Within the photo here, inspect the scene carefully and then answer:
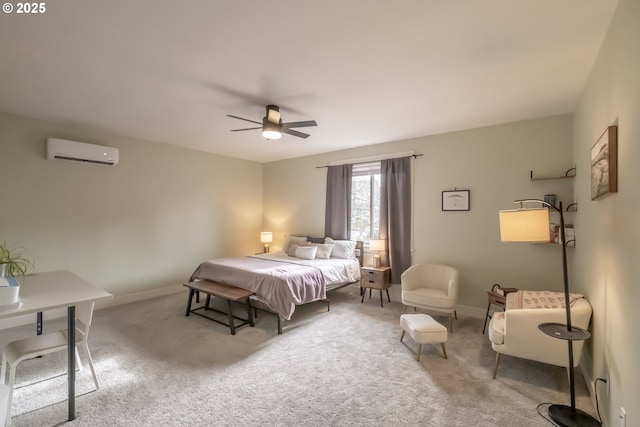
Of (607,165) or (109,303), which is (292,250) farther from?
(607,165)

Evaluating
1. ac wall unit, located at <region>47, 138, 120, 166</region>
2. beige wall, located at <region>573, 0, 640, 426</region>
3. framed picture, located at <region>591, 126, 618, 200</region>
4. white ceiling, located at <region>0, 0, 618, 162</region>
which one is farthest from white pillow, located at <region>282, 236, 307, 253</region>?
framed picture, located at <region>591, 126, 618, 200</region>

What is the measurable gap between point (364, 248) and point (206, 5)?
14.0 ft

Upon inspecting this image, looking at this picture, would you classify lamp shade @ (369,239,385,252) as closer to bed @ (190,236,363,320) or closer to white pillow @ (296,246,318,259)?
bed @ (190,236,363,320)

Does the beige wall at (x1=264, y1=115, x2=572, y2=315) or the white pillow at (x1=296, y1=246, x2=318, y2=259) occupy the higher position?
the beige wall at (x1=264, y1=115, x2=572, y2=315)

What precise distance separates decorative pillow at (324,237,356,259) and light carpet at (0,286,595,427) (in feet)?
5.07

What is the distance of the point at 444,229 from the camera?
14.1ft

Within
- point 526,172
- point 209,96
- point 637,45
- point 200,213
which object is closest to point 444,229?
point 526,172

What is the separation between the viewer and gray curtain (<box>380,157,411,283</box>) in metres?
4.62

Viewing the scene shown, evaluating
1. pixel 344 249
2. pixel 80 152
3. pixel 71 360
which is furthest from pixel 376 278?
pixel 80 152

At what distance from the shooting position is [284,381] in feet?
8.05

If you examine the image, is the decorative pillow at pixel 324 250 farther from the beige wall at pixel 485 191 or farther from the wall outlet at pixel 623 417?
the wall outlet at pixel 623 417

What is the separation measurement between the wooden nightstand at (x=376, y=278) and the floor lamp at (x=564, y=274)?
2.34 meters

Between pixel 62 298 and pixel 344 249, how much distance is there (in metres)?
3.74

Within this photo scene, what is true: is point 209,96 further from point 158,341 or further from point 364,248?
point 364,248
